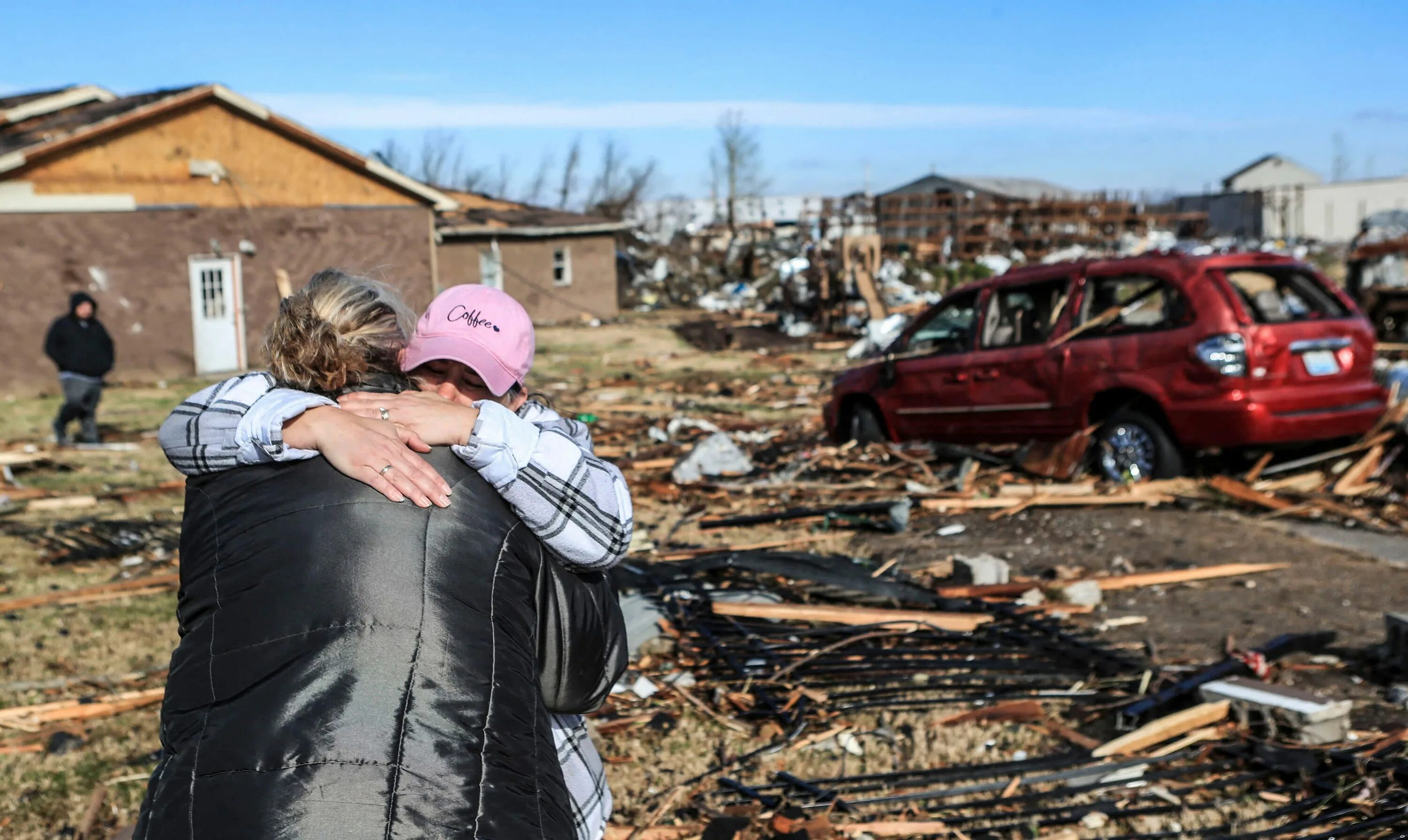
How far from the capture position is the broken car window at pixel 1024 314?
10523mm

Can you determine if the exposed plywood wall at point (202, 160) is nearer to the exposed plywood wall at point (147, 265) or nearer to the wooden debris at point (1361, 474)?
the exposed plywood wall at point (147, 265)

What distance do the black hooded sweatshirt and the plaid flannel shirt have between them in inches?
540

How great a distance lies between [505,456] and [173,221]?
2479 centimetres

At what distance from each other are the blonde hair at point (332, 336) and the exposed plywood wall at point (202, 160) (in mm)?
23722

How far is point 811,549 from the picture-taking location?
879cm

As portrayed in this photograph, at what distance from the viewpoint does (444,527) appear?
2.06m

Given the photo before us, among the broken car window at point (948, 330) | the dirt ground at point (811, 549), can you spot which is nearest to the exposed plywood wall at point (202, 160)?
the dirt ground at point (811, 549)

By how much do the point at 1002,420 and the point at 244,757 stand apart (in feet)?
31.1

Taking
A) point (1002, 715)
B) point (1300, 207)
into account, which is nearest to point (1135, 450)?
point (1002, 715)

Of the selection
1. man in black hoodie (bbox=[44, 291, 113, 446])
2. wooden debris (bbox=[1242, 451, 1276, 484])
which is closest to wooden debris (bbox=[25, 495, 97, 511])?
man in black hoodie (bbox=[44, 291, 113, 446])

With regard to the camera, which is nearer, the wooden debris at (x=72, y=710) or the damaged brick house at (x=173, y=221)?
the wooden debris at (x=72, y=710)

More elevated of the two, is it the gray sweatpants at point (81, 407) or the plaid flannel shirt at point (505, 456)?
the plaid flannel shirt at point (505, 456)

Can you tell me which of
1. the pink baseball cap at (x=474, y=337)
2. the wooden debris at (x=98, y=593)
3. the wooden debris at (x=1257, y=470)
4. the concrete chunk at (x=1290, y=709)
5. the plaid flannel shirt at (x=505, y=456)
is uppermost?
the pink baseball cap at (x=474, y=337)

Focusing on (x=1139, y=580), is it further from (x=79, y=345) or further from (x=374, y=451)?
(x=79, y=345)
